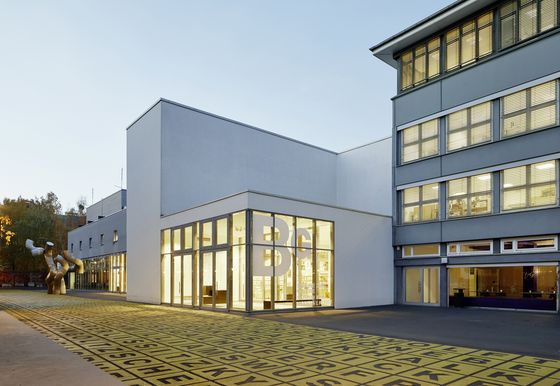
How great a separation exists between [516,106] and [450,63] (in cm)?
463

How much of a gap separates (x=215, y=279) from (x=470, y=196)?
13.3 metres

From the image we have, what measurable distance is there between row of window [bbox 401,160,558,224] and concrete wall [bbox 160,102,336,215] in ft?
32.9

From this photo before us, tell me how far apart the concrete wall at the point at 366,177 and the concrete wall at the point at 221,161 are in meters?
2.30

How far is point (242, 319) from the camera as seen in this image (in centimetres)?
1695

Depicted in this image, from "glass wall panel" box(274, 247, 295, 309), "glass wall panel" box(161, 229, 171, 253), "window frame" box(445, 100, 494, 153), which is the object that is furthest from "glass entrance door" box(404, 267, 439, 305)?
"glass wall panel" box(161, 229, 171, 253)

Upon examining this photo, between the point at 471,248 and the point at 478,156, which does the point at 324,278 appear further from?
the point at 478,156

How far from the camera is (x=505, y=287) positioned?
21766mm

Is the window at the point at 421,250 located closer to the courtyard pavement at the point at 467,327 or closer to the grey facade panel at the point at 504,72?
the courtyard pavement at the point at 467,327

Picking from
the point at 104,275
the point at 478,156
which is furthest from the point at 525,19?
the point at 104,275

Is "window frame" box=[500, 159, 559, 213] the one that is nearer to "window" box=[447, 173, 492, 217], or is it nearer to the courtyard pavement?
"window" box=[447, 173, 492, 217]

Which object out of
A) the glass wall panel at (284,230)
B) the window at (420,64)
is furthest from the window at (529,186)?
the glass wall panel at (284,230)

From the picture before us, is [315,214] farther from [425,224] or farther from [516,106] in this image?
[516,106]

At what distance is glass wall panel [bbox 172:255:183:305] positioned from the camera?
953 inches

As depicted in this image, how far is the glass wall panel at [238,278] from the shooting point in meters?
19.2
